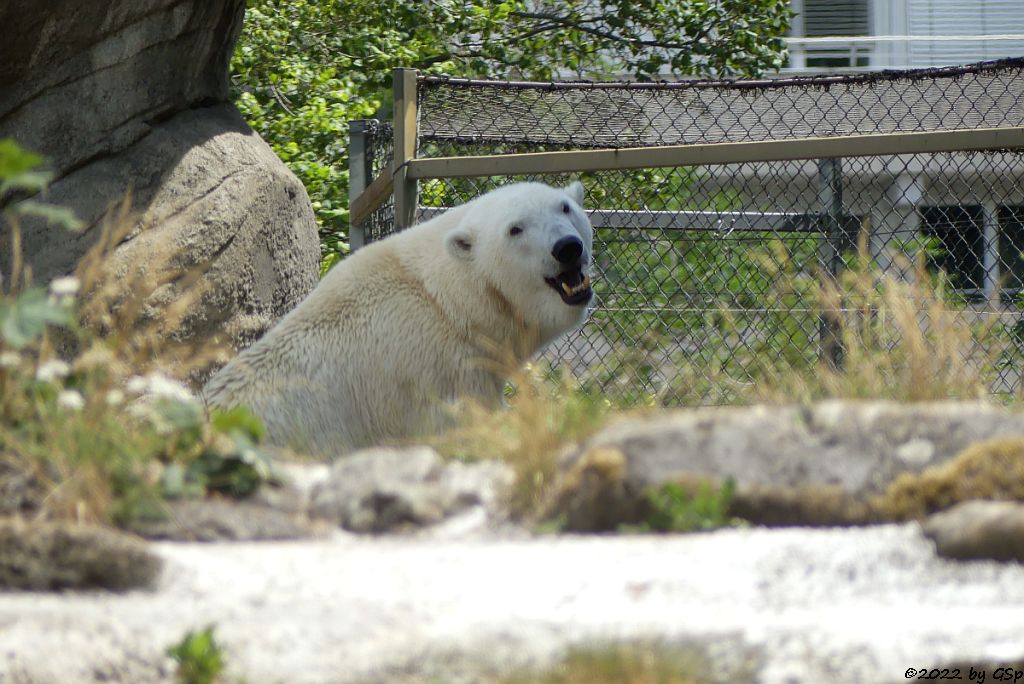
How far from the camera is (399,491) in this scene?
275 centimetres

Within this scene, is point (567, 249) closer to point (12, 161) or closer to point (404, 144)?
point (404, 144)

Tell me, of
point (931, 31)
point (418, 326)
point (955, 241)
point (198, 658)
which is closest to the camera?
point (198, 658)

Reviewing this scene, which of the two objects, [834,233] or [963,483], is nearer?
[963,483]

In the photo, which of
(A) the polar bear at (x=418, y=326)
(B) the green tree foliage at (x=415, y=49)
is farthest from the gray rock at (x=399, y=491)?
(B) the green tree foliage at (x=415, y=49)

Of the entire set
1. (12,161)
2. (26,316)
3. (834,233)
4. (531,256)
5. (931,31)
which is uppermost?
(12,161)

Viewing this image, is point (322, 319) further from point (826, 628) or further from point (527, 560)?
point (826, 628)

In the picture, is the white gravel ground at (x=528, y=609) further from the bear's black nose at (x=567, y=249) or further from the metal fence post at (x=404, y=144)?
the metal fence post at (x=404, y=144)

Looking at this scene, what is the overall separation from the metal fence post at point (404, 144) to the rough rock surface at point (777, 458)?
3.04 m

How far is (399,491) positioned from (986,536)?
1259mm

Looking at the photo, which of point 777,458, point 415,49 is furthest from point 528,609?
point 415,49

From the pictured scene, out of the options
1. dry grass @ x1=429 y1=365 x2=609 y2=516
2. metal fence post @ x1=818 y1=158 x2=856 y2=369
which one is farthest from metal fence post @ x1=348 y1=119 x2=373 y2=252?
dry grass @ x1=429 y1=365 x2=609 y2=516

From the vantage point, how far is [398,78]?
18.9ft

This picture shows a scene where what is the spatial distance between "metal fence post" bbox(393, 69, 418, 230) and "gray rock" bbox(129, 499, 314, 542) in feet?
10.1

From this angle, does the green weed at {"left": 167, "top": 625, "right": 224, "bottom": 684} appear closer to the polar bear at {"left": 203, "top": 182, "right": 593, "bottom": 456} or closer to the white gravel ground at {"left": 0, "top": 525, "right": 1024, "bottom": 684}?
the white gravel ground at {"left": 0, "top": 525, "right": 1024, "bottom": 684}
